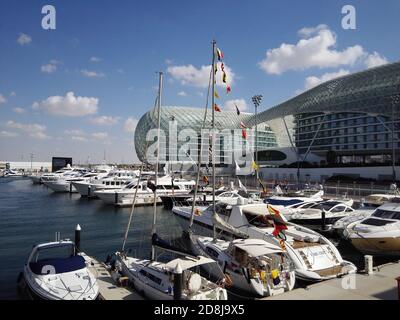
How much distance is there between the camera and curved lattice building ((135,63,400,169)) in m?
76.1

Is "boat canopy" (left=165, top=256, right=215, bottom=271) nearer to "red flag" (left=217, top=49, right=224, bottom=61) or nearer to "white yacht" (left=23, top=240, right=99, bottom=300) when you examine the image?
"white yacht" (left=23, top=240, right=99, bottom=300)

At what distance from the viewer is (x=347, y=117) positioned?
8631cm

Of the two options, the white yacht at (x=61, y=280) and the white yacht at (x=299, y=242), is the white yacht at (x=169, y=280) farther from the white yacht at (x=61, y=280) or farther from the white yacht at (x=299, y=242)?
the white yacht at (x=299, y=242)

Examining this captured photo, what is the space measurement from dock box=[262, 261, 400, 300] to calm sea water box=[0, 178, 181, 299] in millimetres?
12673

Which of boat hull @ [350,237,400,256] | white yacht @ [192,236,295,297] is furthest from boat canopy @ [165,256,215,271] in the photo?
boat hull @ [350,237,400,256]

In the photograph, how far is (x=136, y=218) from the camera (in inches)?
1526

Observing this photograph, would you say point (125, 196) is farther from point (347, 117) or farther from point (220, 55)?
point (347, 117)

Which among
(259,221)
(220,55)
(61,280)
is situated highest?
(220,55)

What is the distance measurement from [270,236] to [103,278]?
8875 mm

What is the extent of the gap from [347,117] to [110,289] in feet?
283

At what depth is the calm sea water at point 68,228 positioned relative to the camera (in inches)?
876

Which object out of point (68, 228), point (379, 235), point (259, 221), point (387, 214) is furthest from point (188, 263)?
point (68, 228)

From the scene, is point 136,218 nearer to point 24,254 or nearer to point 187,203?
point 187,203

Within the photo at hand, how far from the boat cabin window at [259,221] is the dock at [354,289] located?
606 centimetres
